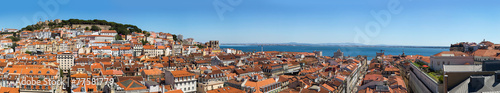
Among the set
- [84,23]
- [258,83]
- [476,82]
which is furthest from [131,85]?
[84,23]

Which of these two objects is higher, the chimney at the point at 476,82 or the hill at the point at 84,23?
the hill at the point at 84,23

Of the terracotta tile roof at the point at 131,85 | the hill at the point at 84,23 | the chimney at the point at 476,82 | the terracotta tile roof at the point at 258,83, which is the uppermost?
the hill at the point at 84,23

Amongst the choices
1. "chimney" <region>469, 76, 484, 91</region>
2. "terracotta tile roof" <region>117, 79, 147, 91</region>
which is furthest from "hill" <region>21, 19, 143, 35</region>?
"chimney" <region>469, 76, 484, 91</region>

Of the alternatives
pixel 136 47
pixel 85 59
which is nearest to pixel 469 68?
pixel 85 59

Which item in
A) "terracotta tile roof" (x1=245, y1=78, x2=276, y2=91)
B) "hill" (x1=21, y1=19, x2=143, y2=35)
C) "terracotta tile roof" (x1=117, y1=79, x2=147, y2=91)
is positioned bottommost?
"terracotta tile roof" (x1=245, y1=78, x2=276, y2=91)

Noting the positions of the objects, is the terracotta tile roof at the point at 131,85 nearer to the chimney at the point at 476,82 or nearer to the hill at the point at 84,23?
the chimney at the point at 476,82

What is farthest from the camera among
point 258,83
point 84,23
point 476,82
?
point 84,23

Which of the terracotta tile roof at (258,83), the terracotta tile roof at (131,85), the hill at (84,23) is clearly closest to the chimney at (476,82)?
the terracotta tile roof at (258,83)

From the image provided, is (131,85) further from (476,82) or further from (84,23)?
(84,23)

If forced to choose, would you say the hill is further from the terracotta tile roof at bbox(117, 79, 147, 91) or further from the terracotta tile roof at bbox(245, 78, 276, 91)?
the terracotta tile roof at bbox(117, 79, 147, 91)

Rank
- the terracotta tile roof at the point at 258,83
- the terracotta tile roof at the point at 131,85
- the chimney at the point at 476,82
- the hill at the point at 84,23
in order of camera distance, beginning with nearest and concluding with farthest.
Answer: the chimney at the point at 476,82 < the terracotta tile roof at the point at 131,85 < the terracotta tile roof at the point at 258,83 < the hill at the point at 84,23

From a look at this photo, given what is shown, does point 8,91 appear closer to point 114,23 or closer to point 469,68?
point 469,68
